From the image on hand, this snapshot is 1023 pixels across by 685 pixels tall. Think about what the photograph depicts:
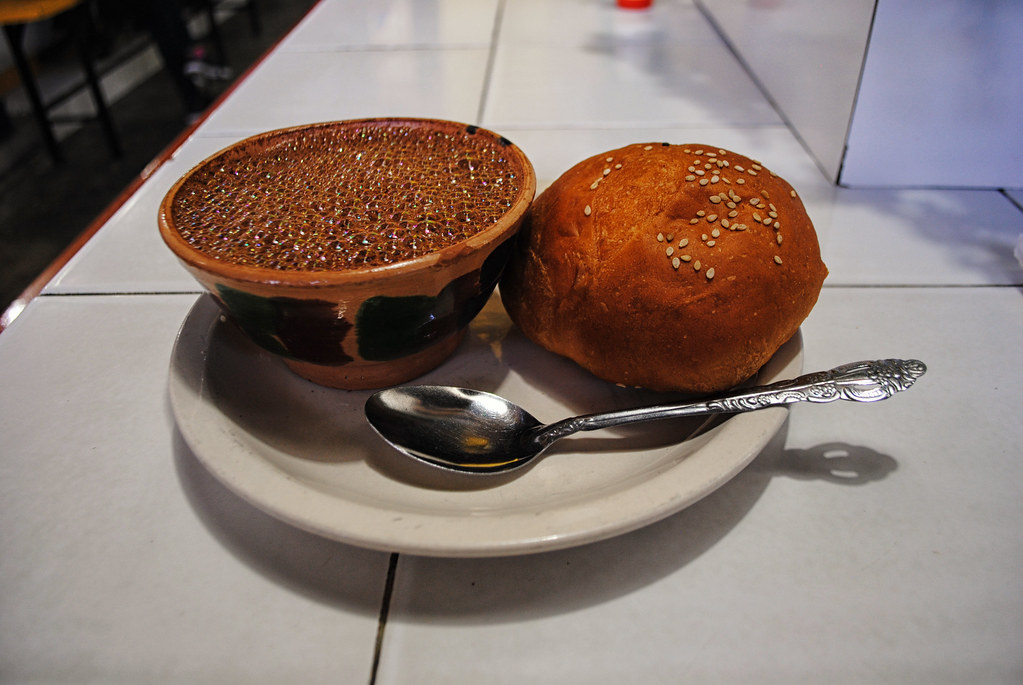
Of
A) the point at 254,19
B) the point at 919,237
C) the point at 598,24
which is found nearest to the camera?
the point at 919,237

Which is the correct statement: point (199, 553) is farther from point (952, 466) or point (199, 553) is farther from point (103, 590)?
point (952, 466)

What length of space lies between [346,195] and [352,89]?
0.89m

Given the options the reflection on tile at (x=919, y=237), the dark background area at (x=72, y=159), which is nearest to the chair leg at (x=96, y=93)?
the dark background area at (x=72, y=159)

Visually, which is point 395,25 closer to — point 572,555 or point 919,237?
point 919,237

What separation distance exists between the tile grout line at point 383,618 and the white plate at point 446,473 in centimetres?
4

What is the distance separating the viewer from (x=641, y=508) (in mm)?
427

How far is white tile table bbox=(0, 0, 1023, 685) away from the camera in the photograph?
1.40ft

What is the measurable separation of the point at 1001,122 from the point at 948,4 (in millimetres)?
188

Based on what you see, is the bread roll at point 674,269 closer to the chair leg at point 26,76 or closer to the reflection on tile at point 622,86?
the reflection on tile at point 622,86

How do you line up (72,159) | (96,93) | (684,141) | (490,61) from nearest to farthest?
(684,141) < (490,61) < (96,93) < (72,159)

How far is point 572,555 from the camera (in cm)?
48

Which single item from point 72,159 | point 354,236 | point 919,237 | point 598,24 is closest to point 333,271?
point 354,236

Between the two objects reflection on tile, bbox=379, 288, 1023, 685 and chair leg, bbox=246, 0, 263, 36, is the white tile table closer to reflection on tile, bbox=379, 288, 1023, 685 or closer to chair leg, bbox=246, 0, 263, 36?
reflection on tile, bbox=379, 288, 1023, 685

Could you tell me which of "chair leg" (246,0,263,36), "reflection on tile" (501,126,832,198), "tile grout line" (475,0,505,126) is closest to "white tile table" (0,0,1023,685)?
"reflection on tile" (501,126,832,198)
